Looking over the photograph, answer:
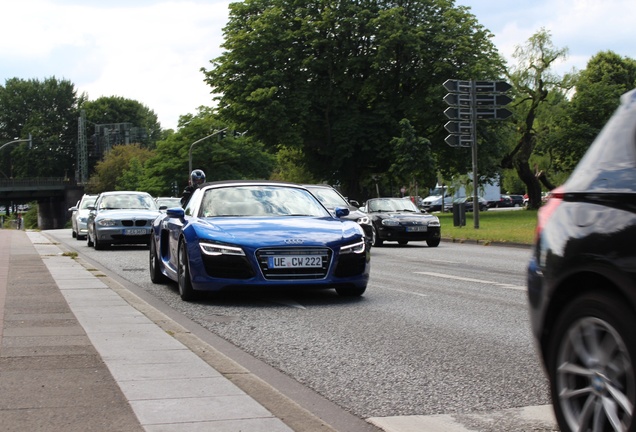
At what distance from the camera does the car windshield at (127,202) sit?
2658cm

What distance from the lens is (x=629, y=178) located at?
3990 mm

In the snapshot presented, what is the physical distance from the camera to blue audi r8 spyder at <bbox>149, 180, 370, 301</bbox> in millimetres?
10695

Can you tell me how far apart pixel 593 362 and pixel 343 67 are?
1723 inches

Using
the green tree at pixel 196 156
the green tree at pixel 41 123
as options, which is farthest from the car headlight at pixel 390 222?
the green tree at pixel 41 123

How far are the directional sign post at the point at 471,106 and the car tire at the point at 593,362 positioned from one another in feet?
91.9

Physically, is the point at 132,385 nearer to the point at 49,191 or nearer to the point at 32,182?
the point at 32,182

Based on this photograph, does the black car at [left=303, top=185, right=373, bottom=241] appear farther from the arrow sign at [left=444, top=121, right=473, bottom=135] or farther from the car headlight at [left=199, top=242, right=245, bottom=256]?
the arrow sign at [left=444, top=121, right=473, bottom=135]

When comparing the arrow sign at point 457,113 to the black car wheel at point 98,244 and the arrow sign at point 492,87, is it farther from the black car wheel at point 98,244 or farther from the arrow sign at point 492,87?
the black car wheel at point 98,244

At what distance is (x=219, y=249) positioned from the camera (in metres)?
10.7

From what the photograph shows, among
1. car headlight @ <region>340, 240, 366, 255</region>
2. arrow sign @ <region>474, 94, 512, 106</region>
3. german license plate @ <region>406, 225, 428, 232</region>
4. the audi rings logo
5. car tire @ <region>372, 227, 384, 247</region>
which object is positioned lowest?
car tire @ <region>372, 227, 384, 247</region>

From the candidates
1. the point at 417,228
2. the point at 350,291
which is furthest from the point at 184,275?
the point at 417,228

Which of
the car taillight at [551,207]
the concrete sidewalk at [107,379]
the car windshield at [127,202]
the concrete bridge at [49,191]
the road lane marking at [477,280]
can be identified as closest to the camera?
the car taillight at [551,207]

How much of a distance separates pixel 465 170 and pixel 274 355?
141 ft

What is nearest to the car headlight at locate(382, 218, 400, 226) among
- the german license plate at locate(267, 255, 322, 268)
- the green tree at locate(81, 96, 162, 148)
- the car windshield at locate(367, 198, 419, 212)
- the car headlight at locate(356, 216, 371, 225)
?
the car windshield at locate(367, 198, 419, 212)
